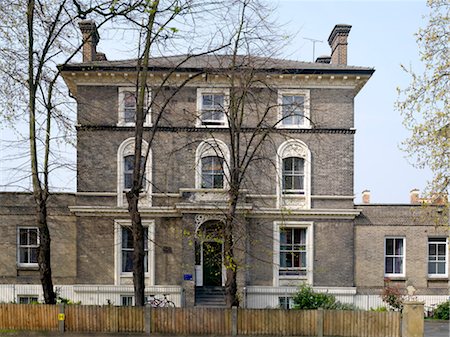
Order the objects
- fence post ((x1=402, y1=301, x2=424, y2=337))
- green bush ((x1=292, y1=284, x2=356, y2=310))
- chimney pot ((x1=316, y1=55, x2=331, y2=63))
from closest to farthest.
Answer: fence post ((x1=402, y1=301, x2=424, y2=337)) → green bush ((x1=292, y1=284, x2=356, y2=310)) → chimney pot ((x1=316, y1=55, x2=331, y2=63))

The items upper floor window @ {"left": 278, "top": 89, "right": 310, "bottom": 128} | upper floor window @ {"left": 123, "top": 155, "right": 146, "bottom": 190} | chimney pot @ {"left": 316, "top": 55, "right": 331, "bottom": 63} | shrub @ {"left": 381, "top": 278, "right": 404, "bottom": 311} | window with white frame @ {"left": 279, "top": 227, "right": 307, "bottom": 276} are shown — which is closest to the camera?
shrub @ {"left": 381, "top": 278, "right": 404, "bottom": 311}

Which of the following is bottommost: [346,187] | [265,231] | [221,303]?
[221,303]

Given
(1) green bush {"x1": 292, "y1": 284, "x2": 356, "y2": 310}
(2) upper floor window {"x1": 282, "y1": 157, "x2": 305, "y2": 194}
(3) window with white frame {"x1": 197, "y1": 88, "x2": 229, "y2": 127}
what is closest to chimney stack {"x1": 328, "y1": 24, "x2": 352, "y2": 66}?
(2) upper floor window {"x1": 282, "y1": 157, "x2": 305, "y2": 194}

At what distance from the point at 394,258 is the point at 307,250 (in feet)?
15.4

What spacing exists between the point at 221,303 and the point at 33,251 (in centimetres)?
1033

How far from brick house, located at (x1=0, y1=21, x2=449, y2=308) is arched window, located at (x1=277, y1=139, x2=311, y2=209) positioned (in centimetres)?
5

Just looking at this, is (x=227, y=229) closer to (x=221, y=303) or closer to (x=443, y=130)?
(x=221, y=303)

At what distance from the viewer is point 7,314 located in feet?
55.2

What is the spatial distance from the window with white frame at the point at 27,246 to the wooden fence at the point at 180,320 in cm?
733

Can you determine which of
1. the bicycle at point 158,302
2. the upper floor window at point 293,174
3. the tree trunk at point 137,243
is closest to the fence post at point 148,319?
the tree trunk at point 137,243

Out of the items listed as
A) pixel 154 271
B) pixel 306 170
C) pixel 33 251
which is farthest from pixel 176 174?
pixel 33 251

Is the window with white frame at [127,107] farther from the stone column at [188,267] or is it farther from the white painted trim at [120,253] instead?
the stone column at [188,267]

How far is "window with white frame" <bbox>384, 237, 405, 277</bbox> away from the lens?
928 inches

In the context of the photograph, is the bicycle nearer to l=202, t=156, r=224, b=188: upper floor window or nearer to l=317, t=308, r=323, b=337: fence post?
l=202, t=156, r=224, b=188: upper floor window
